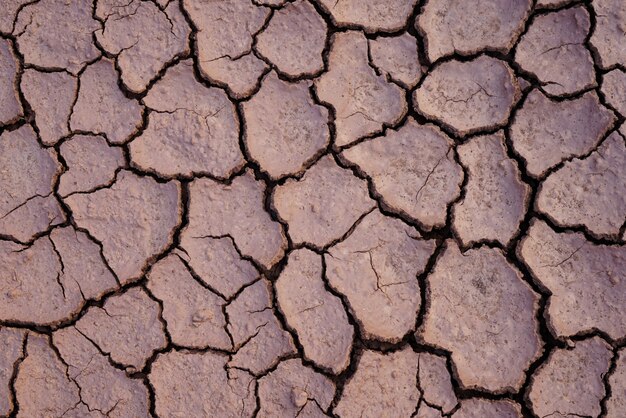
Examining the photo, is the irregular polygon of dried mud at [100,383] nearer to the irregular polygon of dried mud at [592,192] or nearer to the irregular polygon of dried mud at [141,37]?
the irregular polygon of dried mud at [141,37]

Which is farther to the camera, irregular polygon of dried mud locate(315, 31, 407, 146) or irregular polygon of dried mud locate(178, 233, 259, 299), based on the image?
irregular polygon of dried mud locate(315, 31, 407, 146)

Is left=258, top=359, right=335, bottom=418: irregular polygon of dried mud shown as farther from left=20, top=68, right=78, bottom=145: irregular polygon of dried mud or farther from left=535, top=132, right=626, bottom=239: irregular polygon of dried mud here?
left=20, top=68, right=78, bottom=145: irregular polygon of dried mud

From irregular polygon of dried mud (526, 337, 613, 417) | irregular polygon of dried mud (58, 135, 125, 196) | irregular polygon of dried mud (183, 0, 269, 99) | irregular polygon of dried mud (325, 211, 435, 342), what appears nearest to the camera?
irregular polygon of dried mud (526, 337, 613, 417)

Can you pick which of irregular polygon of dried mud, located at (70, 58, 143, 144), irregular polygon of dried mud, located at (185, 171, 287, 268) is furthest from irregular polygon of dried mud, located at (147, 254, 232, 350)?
irregular polygon of dried mud, located at (70, 58, 143, 144)

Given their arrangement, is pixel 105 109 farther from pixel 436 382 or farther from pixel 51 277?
pixel 436 382

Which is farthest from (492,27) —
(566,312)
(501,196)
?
(566,312)

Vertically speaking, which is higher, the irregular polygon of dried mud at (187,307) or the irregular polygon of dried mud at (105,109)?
the irregular polygon of dried mud at (105,109)

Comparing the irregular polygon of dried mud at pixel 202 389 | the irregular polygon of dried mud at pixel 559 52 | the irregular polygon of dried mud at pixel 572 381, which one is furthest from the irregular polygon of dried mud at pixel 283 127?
the irregular polygon of dried mud at pixel 572 381

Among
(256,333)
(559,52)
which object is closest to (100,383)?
(256,333)

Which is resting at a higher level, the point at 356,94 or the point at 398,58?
the point at 398,58
